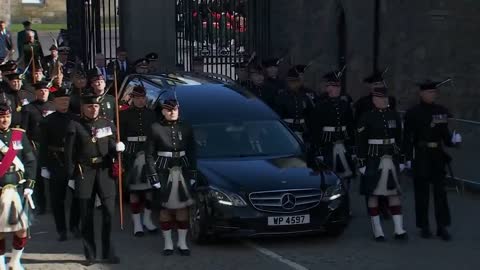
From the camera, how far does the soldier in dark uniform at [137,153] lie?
11.2 meters

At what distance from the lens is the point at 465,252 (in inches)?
404

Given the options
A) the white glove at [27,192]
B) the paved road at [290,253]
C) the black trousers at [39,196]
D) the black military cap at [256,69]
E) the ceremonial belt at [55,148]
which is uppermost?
the black military cap at [256,69]

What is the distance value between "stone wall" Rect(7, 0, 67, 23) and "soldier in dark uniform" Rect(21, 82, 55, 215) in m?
48.4

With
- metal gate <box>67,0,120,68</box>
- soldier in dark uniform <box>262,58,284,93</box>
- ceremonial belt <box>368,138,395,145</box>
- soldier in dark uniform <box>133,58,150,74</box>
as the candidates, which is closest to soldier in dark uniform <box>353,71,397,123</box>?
ceremonial belt <box>368,138,395,145</box>

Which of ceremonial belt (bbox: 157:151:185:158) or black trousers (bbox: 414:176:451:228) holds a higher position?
ceremonial belt (bbox: 157:151:185:158)

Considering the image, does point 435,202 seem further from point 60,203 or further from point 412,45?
point 412,45

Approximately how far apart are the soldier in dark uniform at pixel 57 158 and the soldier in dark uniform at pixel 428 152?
12.9 feet

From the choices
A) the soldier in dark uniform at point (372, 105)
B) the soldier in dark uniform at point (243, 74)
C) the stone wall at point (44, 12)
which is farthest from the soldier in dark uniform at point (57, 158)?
the stone wall at point (44, 12)

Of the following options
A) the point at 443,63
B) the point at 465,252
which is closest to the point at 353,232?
the point at 465,252

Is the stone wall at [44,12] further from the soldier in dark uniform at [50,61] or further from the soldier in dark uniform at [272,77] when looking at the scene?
the soldier in dark uniform at [272,77]

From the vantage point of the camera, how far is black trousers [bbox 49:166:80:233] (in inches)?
433

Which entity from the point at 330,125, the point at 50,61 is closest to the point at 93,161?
the point at 330,125

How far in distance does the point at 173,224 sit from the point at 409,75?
348 inches

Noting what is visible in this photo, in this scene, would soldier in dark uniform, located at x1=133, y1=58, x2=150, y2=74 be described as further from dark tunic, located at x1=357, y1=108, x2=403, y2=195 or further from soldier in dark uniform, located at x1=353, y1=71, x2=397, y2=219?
dark tunic, located at x1=357, y1=108, x2=403, y2=195
